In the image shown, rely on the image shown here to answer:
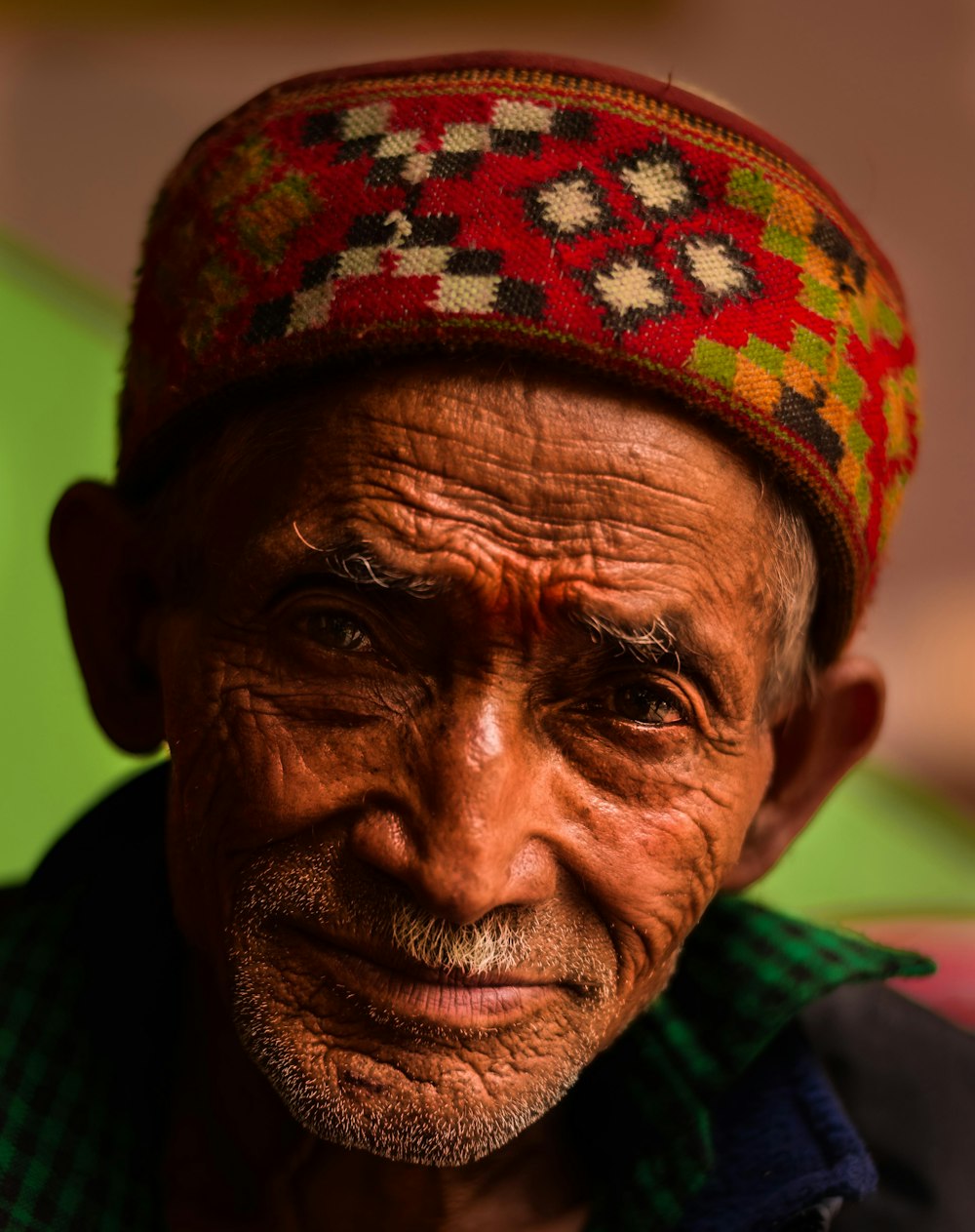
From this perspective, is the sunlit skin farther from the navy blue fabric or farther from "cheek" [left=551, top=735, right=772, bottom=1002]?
the navy blue fabric

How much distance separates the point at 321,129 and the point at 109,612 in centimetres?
72

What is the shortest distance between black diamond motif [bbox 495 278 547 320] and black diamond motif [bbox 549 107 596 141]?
214mm

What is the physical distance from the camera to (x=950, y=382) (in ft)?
12.4

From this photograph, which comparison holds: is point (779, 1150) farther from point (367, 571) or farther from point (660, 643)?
point (367, 571)

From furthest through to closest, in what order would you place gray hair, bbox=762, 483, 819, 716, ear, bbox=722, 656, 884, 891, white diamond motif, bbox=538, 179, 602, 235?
1. ear, bbox=722, 656, 884, 891
2. gray hair, bbox=762, 483, 819, 716
3. white diamond motif, bbox=538, 179, 602, 235

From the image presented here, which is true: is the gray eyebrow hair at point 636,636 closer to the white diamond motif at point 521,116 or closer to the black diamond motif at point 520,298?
the black diamond motif at point 520,298

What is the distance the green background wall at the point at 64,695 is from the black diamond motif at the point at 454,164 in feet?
7.35

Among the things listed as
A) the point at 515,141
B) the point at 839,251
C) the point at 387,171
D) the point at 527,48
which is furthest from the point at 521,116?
the point at 527,48

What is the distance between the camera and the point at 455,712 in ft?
5.04

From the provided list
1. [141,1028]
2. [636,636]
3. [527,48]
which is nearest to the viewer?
[636,636]

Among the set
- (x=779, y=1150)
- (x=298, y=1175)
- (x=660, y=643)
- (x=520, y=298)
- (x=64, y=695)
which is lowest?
(x=64, y=695)

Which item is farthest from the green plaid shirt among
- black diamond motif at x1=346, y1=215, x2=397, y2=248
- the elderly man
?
black diamond motif at x1=346, y1=215, x2=397, y2=248

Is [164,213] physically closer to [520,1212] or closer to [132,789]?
[132,789]

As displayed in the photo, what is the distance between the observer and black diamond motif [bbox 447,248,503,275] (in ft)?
5.06
